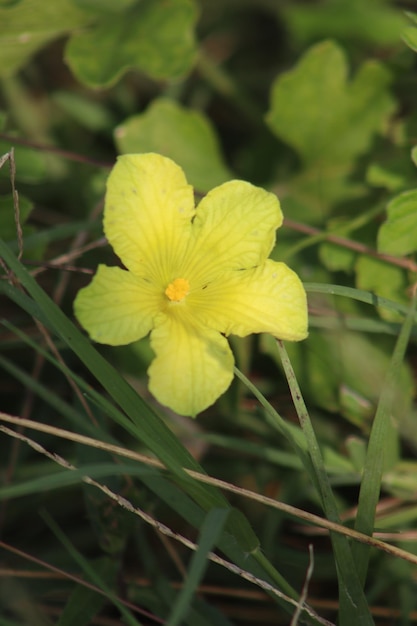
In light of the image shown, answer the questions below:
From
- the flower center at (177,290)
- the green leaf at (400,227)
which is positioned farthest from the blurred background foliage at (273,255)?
the flower center at (177,290)

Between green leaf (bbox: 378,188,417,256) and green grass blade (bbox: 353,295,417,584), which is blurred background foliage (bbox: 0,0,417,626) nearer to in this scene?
green leaf (bbox: 378,188,417,256)

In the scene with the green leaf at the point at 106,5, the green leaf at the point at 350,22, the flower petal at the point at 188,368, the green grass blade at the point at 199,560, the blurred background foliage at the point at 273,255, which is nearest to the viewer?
the green grass blade at the point at 199,560

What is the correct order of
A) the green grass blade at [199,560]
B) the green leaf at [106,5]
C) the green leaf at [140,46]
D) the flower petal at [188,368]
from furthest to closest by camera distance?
the green leaf at [106,5] < the green leaf at [140,46] < the flower petal at [188,368] < the green grass blade at [199,560]

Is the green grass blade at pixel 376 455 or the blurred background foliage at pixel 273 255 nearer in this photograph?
the green grass blade at pixel 376 455

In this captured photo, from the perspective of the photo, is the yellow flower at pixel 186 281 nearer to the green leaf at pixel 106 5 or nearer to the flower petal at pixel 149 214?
the flower petal at pixel 149 214

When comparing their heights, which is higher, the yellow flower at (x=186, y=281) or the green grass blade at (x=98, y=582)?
the yellow flower at (x=186, y=281)

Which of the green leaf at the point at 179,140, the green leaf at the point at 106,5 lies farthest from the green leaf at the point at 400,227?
the green leaf at the point at 106,5

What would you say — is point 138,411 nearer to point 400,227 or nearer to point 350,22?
point 400,227

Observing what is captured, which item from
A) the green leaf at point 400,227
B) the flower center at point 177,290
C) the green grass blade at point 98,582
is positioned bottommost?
the green grass blade at point 98,582
